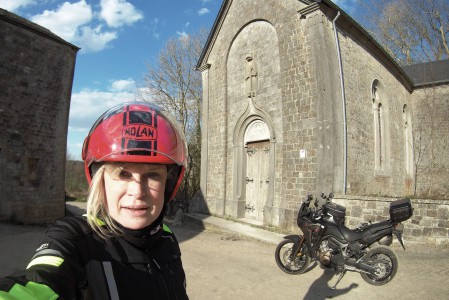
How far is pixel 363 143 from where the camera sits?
9.81 m

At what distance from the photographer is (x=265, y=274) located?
207 inches

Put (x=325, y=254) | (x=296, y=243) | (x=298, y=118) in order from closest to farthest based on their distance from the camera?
1. (x=325, y=254)
2. (x=296, y=243)
3. (x=298, y=118)

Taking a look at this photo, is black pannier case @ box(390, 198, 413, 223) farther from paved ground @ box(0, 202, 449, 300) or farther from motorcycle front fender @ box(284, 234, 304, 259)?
motorcycle front fender @ box(284, 234, 304, 259)

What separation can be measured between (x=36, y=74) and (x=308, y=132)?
10161 mm

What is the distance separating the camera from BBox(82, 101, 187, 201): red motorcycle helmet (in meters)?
1.31

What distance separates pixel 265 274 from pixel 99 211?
4.56m

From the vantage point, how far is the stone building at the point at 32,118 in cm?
1084

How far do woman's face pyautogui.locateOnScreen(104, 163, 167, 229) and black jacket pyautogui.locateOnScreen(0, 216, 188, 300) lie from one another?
0.21 ft

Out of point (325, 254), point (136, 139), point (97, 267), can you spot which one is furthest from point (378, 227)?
point (97, 267)

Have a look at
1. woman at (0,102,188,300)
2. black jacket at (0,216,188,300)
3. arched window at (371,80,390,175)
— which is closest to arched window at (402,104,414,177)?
arched window at (371,80,390,175)

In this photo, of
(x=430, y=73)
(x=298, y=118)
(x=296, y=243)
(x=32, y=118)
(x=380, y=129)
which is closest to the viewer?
(x=296, y=243)

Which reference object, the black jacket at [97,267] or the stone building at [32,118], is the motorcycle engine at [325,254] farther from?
the stone building at [32,118]

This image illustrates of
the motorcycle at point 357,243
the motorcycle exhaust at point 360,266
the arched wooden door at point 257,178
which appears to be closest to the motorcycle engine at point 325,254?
the motorcycle at point 357,243

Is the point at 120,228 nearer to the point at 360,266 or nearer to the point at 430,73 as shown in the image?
the point at 360,266
